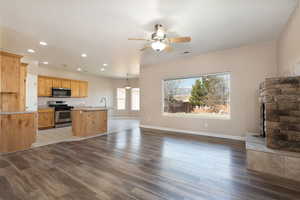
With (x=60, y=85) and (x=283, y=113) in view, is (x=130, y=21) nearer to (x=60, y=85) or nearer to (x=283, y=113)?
(x=283, y=113)

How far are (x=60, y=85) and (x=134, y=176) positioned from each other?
246 inches

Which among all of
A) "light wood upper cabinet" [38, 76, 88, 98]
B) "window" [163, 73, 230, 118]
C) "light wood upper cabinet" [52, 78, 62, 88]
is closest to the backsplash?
"light wood upper cabinet" [38, 76, 88, 98]

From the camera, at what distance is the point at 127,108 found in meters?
9.92

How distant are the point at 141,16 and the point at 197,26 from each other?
1226mm

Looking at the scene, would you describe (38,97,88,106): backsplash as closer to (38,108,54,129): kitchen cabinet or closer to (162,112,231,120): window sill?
(38,108,54,129): kitchen cabinet

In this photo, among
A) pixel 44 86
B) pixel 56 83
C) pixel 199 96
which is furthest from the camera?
pixel 56 83

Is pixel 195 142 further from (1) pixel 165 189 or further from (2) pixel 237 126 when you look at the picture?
(1) pixel 165 189

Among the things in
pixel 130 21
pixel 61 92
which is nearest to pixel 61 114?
pixel 61 92

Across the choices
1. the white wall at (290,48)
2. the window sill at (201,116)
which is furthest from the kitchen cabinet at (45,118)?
the white wall at (290,48)

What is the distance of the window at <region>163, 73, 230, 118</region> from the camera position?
4.56m

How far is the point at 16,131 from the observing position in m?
3.32

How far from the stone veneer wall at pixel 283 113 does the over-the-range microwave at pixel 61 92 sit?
7.42 metres

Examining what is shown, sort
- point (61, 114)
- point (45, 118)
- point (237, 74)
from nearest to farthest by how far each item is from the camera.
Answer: point (237, 74) → point (45, 118) → point (61, 114)

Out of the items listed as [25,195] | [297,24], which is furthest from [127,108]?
[297,24]
